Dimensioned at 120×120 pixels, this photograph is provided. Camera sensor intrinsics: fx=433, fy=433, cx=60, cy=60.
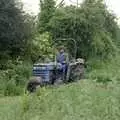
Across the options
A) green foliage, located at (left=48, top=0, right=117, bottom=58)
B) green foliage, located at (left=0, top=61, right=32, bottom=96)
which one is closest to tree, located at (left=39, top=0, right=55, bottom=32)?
green foliage, located at (left=48, top=0, right=117, bottom=58)

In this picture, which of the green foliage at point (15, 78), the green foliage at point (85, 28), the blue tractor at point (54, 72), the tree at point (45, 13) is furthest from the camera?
the tree at point (45, 13)

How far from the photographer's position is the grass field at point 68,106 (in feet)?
31.0

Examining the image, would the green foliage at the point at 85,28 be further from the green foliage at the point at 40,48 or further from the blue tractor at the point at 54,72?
the blue tractor at the point at 54,72

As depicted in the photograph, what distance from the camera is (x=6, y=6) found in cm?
1812

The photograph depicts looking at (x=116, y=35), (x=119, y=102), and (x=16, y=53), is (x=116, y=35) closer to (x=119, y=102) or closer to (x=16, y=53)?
(x=16, y=53)

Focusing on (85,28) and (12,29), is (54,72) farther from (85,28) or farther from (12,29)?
(85,28)

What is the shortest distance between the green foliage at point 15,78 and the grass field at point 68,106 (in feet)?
12.1

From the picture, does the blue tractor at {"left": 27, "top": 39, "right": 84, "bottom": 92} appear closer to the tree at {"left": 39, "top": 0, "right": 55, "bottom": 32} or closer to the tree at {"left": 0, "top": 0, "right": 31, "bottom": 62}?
the tree at {"left": 0, "top": 0, "right": 31, "bottom": 62}

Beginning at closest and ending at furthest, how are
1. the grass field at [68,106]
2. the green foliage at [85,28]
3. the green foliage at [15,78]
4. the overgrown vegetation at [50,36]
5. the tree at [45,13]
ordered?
1. the grass field at [68,106]
2. the green foliage at [15,78]
3. the overgrown vegetation at [50,36]
4. the green foliage at [85,28]
5. the tree at [45,13]

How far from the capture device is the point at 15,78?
17156 millimetres

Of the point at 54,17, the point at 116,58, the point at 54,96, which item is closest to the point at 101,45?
the point at 116,58

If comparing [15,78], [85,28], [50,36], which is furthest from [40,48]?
[15,78]

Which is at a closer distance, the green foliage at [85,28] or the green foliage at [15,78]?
the green foliage at [15,78]

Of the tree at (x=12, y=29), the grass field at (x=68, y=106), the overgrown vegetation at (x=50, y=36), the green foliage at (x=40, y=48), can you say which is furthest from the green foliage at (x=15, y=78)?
the grass field at (x=68, y=106)
